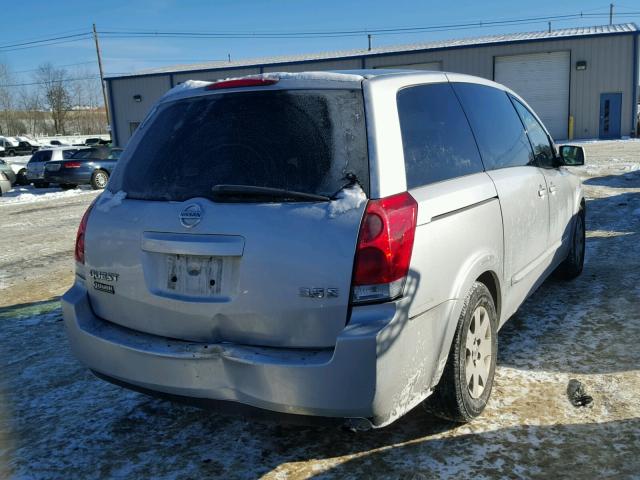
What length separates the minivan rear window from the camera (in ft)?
8.41

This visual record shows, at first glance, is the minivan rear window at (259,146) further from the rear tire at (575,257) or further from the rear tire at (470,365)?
the rear tire at (575,257)

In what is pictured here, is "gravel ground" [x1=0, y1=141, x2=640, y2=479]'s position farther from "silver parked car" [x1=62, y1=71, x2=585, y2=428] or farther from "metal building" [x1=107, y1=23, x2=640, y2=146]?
"metal building" [x1=107, y1=23, x2=640, y2=146]

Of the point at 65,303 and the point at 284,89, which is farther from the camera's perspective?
the point at 65,303

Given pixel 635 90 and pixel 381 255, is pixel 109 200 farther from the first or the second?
pixel 635 90

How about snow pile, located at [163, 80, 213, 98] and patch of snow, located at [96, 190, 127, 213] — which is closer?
patch of snow, located at [96, 190, 127, 213]

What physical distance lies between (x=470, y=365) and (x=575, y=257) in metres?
2.95

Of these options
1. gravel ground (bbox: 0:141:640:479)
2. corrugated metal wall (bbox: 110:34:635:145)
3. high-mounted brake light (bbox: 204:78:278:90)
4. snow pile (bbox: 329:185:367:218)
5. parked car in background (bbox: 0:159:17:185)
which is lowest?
gravel ground (bbox: 0:141:640:479)

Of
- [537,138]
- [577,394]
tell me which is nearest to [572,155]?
[537,138]

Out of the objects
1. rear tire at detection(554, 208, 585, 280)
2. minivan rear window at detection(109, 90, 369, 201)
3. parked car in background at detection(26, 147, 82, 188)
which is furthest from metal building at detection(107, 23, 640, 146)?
minivan rear window at detection(109, 90, 369, 201)

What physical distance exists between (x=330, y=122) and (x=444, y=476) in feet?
5.45

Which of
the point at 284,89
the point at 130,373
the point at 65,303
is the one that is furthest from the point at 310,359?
the point at 65,303

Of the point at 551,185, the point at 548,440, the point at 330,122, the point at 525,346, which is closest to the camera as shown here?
the point at 330,122

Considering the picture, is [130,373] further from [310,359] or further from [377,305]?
[377,305]

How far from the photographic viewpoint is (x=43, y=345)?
4.58m
